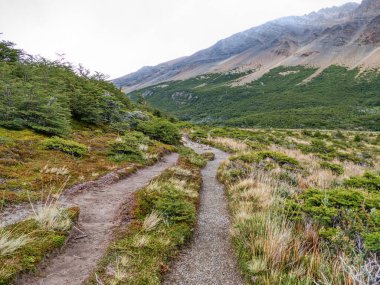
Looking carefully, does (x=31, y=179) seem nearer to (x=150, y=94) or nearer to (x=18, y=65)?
(x=18, y=65)

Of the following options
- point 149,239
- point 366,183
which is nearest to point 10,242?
point 149,239

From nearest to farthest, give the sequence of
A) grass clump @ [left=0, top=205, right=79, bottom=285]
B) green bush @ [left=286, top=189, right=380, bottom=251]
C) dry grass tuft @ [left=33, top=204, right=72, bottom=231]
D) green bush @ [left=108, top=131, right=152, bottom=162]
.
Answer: grass clump @ [left=0, top=205, right=79, bottom=285] < green bush @ [left=286, top=189, right=380, bottom=251] < dry grass tuft @ [left=33, top=204, right=72, bottom=231] < green bush @ [left=108, top=131, right=152, bottom=162]

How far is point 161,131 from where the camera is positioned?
22516 mm

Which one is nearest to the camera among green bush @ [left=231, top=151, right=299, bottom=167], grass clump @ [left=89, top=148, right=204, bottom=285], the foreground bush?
the foreground bush

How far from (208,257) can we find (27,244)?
3.19 metres

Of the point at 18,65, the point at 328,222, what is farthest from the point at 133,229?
the point at 18,65

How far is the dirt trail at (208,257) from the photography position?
457 centimetres

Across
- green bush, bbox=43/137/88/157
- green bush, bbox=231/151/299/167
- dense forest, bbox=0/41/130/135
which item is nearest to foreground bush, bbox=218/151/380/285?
green bush, bbox=231/151/299/167

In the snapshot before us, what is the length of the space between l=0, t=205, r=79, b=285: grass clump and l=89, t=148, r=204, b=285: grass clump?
0.94m

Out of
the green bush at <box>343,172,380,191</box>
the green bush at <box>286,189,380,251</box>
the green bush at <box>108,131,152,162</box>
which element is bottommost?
the green bush at <box>343,172,380,191</box>

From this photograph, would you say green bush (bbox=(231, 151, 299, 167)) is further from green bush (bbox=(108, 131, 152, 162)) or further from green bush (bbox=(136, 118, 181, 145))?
green bush (bbox=(136, 118, 181, 145))

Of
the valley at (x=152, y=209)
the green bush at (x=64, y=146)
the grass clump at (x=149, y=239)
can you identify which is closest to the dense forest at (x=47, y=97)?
the valley at (x=152, y=209)

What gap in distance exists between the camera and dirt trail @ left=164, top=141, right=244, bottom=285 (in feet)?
15.0

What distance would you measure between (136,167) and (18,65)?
13851mm
